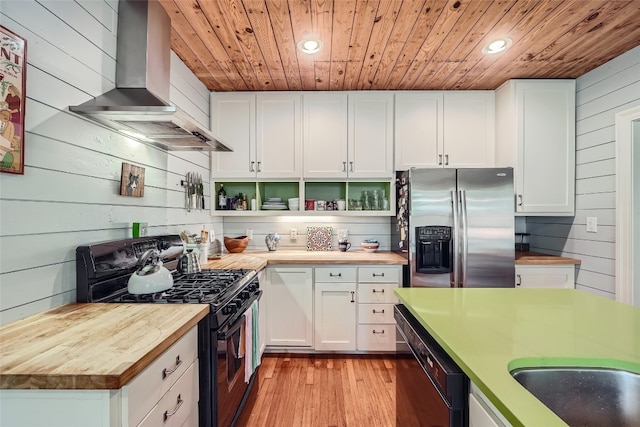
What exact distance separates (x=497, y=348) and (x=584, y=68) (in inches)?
118

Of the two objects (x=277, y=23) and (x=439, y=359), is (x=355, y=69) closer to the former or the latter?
(x=277, y=23)

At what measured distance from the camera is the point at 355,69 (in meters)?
2.73

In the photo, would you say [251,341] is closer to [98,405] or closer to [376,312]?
[98,405]

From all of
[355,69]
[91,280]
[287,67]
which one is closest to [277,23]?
[287,67]

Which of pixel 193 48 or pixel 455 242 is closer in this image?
pixel 193 48

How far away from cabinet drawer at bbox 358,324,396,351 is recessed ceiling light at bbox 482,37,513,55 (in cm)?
242

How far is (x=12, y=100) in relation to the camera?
1.17 metres

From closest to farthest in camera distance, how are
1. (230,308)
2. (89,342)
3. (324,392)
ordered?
(89,342), (230,308), (324,392)

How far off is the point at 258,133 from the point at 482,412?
2945 millimetres

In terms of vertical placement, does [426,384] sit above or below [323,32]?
below

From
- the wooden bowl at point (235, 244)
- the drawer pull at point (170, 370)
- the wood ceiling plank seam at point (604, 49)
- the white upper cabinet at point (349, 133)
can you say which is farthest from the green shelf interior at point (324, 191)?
the drawer pull at point (170, 370)

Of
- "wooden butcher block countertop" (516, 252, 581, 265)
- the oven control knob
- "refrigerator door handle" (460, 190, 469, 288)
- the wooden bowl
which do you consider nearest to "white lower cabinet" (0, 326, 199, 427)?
the oven control knob

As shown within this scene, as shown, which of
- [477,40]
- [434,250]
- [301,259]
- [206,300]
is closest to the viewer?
[206,300]

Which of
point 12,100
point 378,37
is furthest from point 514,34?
point 12,100
